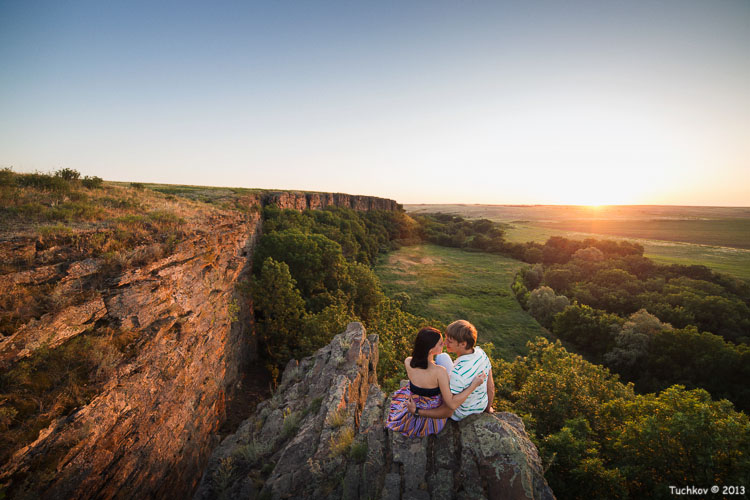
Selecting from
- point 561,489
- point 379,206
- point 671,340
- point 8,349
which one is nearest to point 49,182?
point 8,349

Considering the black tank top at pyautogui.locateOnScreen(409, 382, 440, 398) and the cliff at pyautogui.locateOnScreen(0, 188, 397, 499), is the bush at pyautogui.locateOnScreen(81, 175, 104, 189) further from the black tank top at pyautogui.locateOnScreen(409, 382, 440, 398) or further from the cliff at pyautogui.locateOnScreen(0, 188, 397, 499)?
the black tank top at pyautogui.locateOnScreen(409, 382, 440, 398)

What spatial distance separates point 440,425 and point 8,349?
8398mm

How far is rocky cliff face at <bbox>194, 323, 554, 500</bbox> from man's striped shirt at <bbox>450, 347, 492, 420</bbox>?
0.25 meters

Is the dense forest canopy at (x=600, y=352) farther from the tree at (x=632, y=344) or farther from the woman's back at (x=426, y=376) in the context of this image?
the woman's back at (x=426, y=376)

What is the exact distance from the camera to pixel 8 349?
15.6ft

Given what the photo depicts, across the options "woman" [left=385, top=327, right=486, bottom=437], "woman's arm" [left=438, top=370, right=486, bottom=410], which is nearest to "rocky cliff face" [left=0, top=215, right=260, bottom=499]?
"woman" [left=385, top=327, right=486, bottom=437]

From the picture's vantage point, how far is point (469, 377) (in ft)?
17.0

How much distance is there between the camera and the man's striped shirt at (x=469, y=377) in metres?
5.16

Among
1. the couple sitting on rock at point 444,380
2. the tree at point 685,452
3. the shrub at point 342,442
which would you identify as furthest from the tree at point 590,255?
the shrub at point 342,442

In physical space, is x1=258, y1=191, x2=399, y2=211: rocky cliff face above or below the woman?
above

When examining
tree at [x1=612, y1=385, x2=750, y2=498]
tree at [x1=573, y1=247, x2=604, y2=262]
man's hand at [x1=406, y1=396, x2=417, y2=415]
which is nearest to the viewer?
man's hand at [x1=406, y1=396, x2=417, y2=415]

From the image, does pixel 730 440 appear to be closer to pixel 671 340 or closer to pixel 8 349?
pixel 8 349

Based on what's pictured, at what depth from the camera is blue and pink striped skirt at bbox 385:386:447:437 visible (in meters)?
5.42

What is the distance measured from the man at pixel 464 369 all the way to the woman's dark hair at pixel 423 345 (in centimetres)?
29
